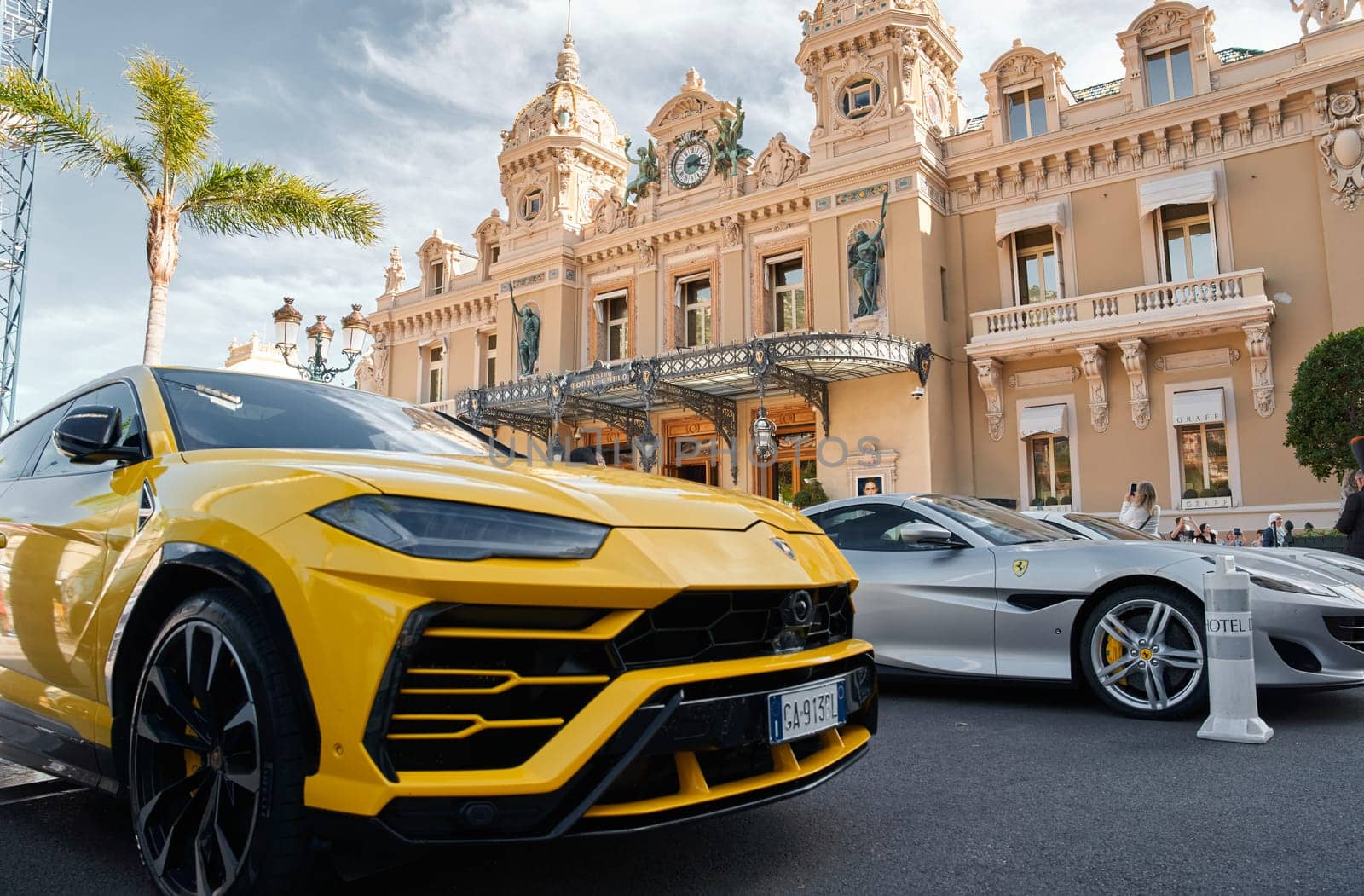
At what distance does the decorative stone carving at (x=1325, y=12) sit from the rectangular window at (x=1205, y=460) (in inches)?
308

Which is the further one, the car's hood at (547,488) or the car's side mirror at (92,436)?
the car's side mirror at (92,436)

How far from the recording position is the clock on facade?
78.0 feet

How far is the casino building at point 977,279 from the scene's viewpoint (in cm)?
1677

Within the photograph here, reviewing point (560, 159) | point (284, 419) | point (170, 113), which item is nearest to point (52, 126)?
point (170, 113)

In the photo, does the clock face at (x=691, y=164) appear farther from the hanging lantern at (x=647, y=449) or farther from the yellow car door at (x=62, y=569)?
the yellow car door at (x=62, y=569)

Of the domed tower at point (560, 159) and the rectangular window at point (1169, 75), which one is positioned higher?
the domed tower at point (560, 159)

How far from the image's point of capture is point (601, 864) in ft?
8.64

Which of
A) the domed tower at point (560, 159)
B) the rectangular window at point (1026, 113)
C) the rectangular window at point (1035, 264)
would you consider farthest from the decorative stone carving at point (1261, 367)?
the domed tower at point (560, 159)

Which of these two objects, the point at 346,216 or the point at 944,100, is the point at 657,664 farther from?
the point at 944,100

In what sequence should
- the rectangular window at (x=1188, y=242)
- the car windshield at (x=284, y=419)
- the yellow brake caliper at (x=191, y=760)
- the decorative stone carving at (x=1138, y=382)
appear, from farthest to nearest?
the rectangular window at (x=1188, y=242)
the decorative stone carving at (x=1138, y=382)
the car windshield at (x=284, y=419)
the yellow brake caliper at (x=191, y=760)

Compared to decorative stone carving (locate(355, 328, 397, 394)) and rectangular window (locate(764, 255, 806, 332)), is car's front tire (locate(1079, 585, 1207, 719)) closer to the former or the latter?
rectangular window (locate(764, 255, 806, 332))

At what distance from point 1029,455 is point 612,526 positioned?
18.5 metres

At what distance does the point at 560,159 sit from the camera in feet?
88.3

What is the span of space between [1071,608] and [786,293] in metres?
17.8
